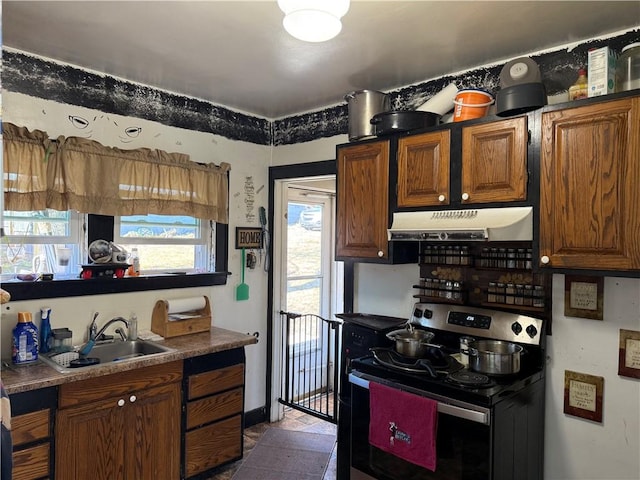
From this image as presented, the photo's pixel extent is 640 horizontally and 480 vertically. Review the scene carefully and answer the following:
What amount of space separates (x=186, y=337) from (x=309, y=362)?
171 cm

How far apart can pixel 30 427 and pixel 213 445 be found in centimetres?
105

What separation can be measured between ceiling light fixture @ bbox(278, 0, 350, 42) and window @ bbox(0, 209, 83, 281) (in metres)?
1.84

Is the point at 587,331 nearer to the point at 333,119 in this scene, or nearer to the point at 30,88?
the point at 333,119

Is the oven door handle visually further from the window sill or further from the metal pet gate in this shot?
the window sill

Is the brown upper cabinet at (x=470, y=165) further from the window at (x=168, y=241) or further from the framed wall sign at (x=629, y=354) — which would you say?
the window at (x=168, y=241)

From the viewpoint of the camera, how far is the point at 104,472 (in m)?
2.22

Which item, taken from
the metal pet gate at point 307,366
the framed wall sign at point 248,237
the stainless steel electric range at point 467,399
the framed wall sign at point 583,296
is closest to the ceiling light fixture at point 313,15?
the stainless steel electric range at point 467,399

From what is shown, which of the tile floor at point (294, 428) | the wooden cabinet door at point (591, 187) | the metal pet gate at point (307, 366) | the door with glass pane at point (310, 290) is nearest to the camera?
the wooden cabinet door at point (591, 187)

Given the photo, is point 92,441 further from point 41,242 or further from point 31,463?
point 41,242

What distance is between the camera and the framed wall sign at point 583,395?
209cm

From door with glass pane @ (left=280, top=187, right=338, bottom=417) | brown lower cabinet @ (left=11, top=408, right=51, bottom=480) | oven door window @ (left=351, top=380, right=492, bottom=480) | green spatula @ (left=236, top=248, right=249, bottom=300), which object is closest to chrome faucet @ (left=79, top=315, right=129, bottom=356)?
brown lower cabinet @ (left=11, top=408, right=51, bottom=480)

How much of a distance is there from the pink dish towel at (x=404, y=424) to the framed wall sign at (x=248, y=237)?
5.40 ft

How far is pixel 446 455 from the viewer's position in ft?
6.40

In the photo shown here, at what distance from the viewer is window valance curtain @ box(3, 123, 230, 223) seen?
233cm
